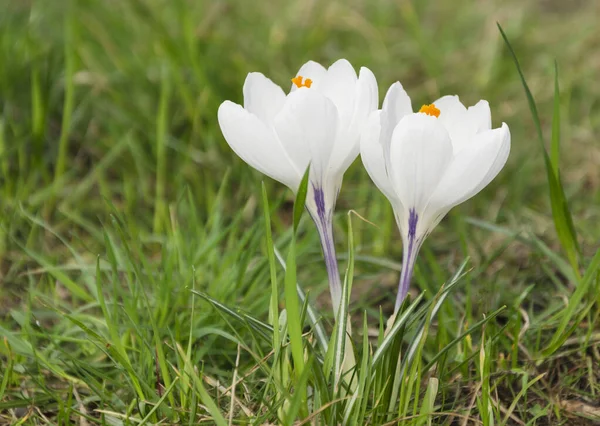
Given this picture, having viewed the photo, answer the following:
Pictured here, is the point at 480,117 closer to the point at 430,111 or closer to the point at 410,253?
the point at 430,111

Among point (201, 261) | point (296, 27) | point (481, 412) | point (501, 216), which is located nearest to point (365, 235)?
point (501, 216)

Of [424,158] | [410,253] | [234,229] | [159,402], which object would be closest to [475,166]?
[424,158]

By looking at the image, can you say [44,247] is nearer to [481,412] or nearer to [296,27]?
[481,412]

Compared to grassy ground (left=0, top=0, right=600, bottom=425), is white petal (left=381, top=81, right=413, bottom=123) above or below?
above

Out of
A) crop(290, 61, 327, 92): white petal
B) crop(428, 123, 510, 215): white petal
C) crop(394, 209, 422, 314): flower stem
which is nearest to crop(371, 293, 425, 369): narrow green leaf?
crop(394, 209, 422, 314): flower stem

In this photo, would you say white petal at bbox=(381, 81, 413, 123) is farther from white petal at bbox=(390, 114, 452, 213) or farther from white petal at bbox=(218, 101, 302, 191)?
white petal at bbox=(218, 101, 302, 191)

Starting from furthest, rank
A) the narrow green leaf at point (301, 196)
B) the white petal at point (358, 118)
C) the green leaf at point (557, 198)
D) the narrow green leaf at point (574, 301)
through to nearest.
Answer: the green leaf at point (557, 198) < the narrow green leaf at point (574, 301) < the white petal at point (358, 118) < the narrow green leaf at point (301, 196)

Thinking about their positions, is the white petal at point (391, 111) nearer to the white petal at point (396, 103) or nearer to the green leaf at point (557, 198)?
the white petal at point (396, 103)

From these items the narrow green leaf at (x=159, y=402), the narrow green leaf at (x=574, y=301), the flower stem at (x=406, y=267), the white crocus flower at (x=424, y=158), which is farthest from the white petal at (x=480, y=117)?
the narrow green leaf at (x=159, y=402)
